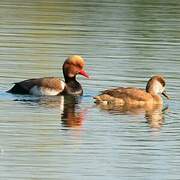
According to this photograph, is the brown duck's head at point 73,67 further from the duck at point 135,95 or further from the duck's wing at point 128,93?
the duck's wing at point 128,93

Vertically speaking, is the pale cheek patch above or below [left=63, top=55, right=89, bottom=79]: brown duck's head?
below

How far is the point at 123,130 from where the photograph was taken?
1560 cm

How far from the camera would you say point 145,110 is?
1806 centimetres

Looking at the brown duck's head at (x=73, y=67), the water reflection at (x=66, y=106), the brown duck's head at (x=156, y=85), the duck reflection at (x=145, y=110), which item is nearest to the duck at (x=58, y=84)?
the brown duck's head at (x=73, y=67)

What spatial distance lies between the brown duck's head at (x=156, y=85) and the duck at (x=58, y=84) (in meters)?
1.07

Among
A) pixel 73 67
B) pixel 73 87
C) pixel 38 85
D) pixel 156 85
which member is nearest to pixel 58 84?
pixel 73 87

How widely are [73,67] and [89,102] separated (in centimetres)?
196

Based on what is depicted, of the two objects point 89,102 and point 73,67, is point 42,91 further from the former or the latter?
point 73,67

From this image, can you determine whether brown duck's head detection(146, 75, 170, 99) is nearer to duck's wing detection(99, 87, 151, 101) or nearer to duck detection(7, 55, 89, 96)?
duck's wing detection(99, 87, 151, 101)

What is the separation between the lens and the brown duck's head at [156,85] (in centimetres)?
1891

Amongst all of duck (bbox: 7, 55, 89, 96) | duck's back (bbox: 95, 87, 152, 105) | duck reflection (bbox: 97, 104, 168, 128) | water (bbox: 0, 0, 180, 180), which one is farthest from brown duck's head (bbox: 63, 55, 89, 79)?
duck reflection (bbox: 97, 104, 168, 128)

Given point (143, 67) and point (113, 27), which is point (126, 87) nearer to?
point (143, 67)

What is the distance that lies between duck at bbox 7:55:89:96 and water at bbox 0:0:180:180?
23 centimetres

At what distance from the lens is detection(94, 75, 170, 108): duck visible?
18250 mm
